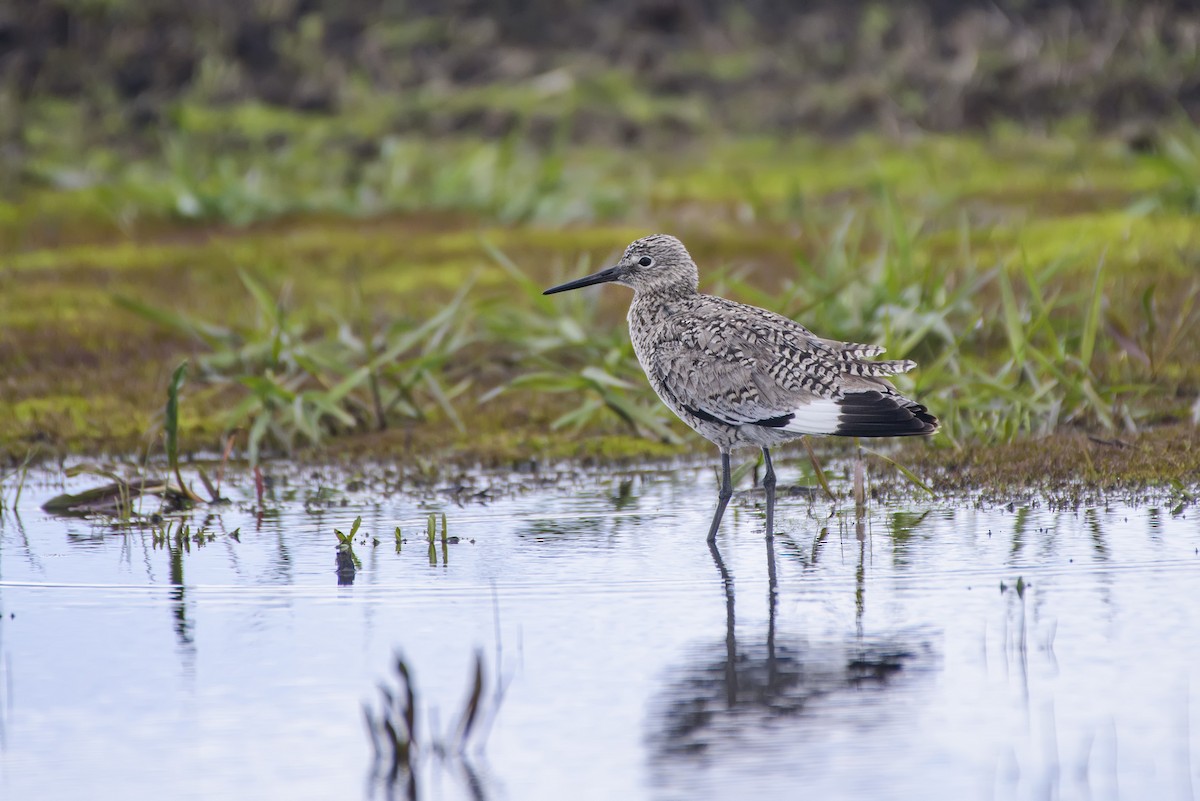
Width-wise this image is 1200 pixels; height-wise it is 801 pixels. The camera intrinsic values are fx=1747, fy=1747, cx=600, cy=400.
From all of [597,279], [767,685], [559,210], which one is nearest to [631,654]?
[767,685]

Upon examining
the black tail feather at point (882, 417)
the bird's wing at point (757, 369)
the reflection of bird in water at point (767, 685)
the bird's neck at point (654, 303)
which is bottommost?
the reflection of bird in water at point (767, 685)

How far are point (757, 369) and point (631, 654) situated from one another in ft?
6.34

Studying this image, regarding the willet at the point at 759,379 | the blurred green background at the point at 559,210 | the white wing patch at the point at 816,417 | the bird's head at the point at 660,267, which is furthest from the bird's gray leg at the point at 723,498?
the blurred green background at the point at 559,210

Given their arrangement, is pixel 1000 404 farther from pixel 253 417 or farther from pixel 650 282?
pixel 253 417

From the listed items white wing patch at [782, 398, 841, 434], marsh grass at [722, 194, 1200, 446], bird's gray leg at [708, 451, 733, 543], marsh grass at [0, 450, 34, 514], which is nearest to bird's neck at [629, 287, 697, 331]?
bird's gray leg at [708, 451, 733, 543]

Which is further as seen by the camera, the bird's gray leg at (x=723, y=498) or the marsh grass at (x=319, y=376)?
the marsh grass at (x=319, y=376)

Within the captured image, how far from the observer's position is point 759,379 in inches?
266

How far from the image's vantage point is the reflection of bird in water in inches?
177

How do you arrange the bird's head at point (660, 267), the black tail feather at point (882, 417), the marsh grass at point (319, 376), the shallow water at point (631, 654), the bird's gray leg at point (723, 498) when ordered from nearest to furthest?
the shallow water at point (631, 654) < the black tail feather at point (882, 417) < the bird's gray leg at point (723, 498) < the bird's head at point (660, 267) < the marsh grass at point (319, 376)

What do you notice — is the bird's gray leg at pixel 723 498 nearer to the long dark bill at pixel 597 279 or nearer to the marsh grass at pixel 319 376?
the long dark bill at pixel 597 279

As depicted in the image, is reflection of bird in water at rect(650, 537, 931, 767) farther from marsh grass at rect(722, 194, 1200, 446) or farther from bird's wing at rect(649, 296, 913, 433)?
marsh grass at rect(722, 194, 1200, 446)

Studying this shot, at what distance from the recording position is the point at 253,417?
9164 millimetres

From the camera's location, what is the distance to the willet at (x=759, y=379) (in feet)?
21.2

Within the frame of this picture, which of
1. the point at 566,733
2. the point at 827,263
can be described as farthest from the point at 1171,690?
the point at 827,263
